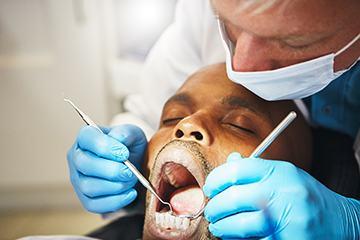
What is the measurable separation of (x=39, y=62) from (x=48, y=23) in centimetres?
12

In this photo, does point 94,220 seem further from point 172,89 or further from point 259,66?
point 259,66

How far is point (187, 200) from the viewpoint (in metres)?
0.81

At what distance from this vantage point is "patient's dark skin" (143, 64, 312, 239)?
2.49 feet

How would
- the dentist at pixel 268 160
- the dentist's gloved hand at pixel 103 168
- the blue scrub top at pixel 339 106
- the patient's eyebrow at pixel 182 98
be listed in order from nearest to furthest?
the dentist at pixel 268 160, the dentist's gloved hand at pixel 103 168, the patient's eyebrow at pixel 182 98, the blue scrub top at pixel 339 106

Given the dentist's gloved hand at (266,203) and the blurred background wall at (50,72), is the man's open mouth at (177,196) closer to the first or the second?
the dentist's gloved hand at (266,203)

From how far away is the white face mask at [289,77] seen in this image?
71 cm

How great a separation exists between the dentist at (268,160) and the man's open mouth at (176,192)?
2.3 inches

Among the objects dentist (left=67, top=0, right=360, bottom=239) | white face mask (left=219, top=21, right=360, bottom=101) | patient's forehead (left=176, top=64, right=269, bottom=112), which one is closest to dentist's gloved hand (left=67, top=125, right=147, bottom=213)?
dentist (left=67, top=0, right=360, bottom=239)

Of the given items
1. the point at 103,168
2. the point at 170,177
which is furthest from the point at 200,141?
the point at 103,168

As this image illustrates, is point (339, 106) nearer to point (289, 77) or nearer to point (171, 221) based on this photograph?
point (289, 77)

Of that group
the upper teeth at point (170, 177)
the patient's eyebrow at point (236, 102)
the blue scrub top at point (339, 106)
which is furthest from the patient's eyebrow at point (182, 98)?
the blue scrub top at point (339, 106)

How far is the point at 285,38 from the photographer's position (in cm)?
70

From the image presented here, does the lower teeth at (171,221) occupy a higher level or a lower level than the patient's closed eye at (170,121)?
lower

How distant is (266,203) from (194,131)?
0.75 feet
